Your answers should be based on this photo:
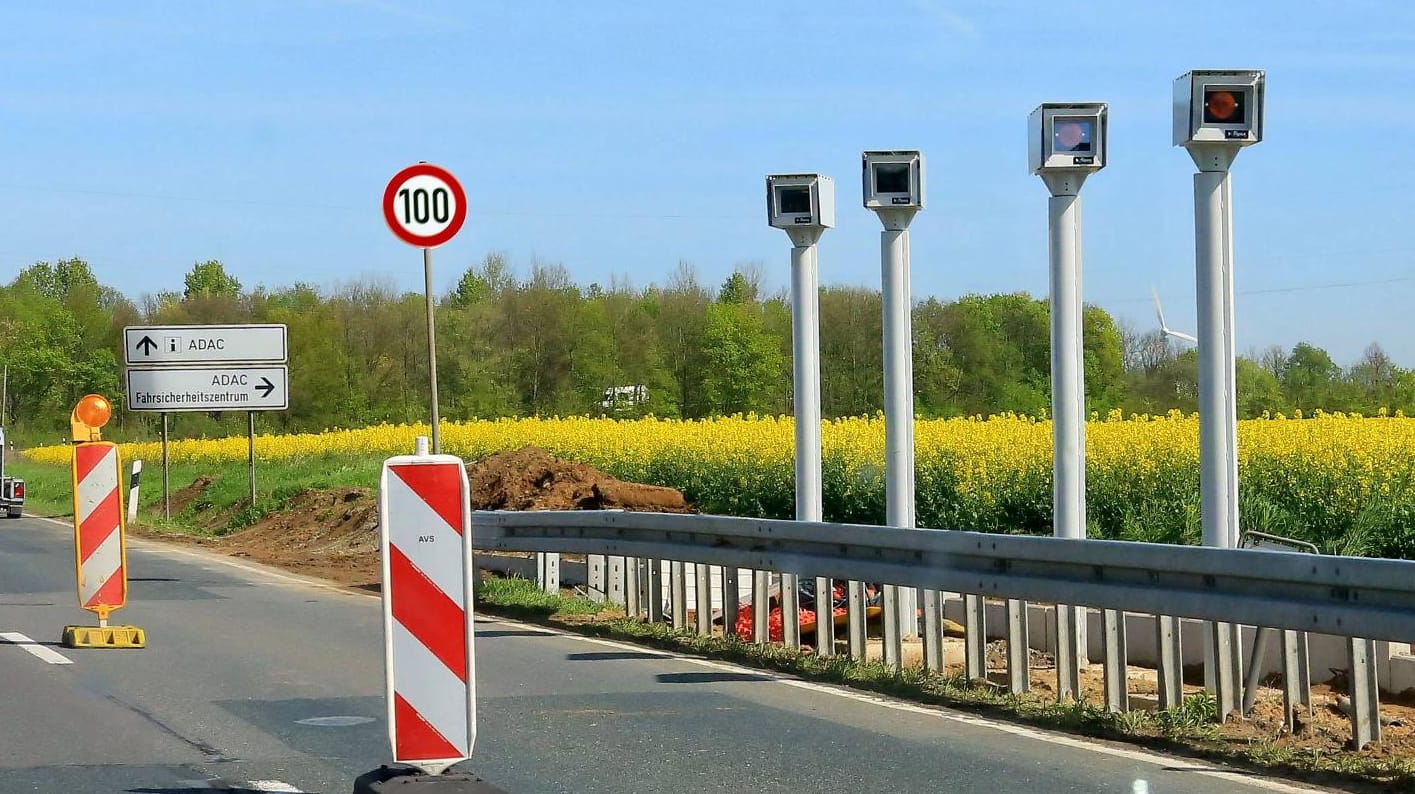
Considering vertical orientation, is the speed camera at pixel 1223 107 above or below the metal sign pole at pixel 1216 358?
above

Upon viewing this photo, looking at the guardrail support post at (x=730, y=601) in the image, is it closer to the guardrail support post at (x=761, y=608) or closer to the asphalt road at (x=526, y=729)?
the guardrail support post at (x=761, y=608)

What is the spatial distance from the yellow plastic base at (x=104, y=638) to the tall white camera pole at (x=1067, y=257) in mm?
6551

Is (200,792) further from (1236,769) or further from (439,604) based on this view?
(1236,769)

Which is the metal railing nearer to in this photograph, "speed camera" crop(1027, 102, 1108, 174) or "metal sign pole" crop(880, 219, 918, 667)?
"metal sign pole" crop(880, 219, 918, 667)

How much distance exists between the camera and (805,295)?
501 inches

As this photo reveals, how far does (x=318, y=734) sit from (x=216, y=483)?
2984 centimetres

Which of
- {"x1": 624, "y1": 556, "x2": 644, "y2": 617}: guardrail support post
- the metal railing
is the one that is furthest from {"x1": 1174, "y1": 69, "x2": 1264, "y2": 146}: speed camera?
{"x1": 624, "y1": 556, "x2": 644, "y2": 617}: guardrail support post

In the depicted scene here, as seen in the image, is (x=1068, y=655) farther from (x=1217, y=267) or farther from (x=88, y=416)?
(x=88, y=416)

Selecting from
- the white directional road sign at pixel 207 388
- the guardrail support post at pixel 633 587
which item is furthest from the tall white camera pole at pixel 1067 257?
the white directional road sign at pixel 207 388

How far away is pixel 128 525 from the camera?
30.4 m

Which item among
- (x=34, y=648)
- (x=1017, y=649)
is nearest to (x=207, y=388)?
(x=34, y=648)

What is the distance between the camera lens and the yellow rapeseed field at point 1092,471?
1357 cm

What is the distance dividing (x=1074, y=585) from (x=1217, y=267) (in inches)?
91.4

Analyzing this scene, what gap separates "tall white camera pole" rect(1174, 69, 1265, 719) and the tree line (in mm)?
13340
